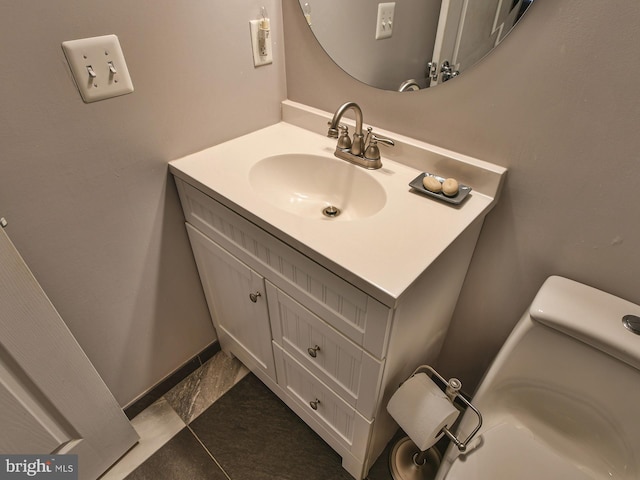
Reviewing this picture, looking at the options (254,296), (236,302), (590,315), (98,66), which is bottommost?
(236,302)

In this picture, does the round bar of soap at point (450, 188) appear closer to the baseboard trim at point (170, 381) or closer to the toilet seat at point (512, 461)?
the toilet seat at point (512, 461)

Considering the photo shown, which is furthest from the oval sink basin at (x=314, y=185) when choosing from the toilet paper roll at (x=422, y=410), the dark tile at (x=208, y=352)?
the dark tile at (x=208, y=352)

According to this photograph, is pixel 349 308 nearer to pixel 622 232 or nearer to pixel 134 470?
pixel 622 232

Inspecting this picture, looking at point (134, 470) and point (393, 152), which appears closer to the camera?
point (393, 152)

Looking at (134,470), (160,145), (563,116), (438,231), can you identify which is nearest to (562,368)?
(438,231)

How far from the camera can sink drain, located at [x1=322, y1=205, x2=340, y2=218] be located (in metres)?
1.00

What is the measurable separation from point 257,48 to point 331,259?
0.72m

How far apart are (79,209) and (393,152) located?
2.64 ft

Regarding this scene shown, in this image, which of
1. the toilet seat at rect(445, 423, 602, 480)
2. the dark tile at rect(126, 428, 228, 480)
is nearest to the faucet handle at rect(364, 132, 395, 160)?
the toilet seat at rect(445, 423, 602, 480)

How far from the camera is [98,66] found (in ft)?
2.49

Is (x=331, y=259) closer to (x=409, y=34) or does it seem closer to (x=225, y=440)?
(x=409, y=34)

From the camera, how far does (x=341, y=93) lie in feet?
3.43

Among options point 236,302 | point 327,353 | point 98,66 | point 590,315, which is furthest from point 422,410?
point 98,66

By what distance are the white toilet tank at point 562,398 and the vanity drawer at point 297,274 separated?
1.22 feet
